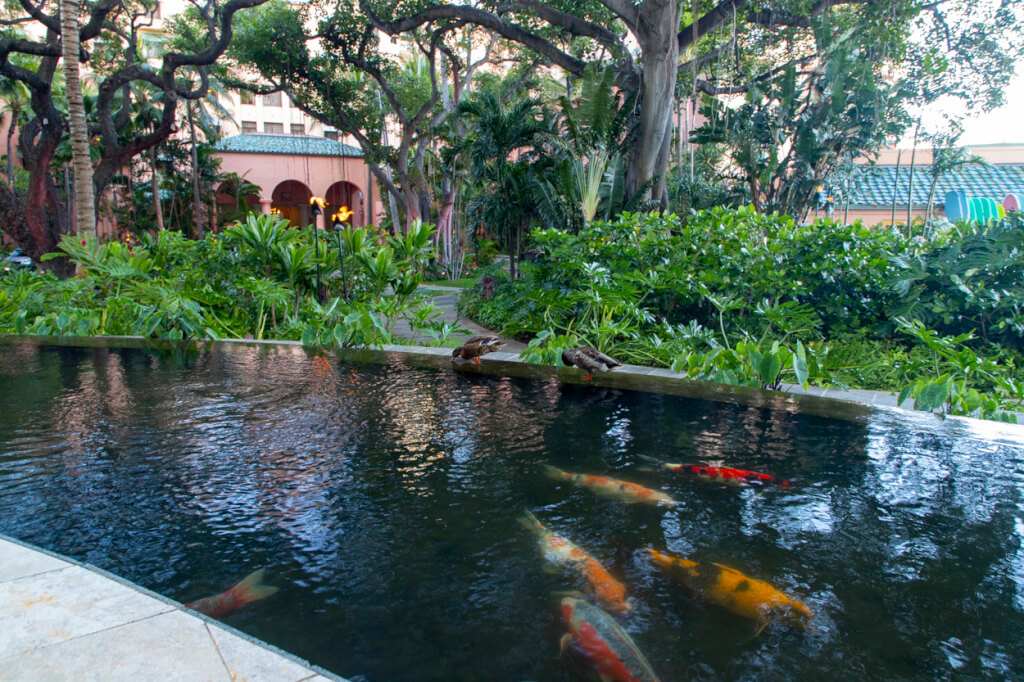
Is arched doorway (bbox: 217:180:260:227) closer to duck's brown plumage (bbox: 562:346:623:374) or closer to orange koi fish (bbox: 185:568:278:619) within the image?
duck's brown plumage (bbox: 562:346:623:374)

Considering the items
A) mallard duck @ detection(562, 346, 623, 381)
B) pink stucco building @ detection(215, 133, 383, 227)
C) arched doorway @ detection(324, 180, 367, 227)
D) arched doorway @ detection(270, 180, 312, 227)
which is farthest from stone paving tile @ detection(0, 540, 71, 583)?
arched doorway @ detection(270, 180, 312, 227)

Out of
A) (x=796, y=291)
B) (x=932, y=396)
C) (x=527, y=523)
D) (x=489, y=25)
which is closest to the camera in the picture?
(x=527, y=523)

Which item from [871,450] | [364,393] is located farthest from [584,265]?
[871,450]

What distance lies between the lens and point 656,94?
12.1 m

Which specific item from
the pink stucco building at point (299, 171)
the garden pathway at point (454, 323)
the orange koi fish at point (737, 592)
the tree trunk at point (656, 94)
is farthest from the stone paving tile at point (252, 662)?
the pink stucco building at point (299, 171)

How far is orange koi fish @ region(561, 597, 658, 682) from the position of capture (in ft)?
4.87

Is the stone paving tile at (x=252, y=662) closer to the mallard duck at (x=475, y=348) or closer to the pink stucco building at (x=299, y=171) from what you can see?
the mallard duck at (x=475, y=348)

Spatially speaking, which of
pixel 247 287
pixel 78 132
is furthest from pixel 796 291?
pixel 78 132

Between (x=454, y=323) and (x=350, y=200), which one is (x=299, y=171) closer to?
(x=350, y=200)

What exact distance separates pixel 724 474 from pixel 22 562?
2.31 metres

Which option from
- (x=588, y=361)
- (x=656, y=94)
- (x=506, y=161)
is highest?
(x=656, y=94)

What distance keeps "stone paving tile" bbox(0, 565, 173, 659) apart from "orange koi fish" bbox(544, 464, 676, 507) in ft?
4.77

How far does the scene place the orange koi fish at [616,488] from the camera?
2.44 m

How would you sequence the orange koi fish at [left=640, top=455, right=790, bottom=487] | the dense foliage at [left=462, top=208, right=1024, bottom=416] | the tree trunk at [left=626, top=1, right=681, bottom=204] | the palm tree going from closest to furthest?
the orange koi fish at [left=640, top=455, right=790, bottom=487]
the dense foliage at [left=462, top=208, right=1024, bottom=416]
the tree trunk at [left=626, top=1, right=681, bottom=204]
the palm tree
